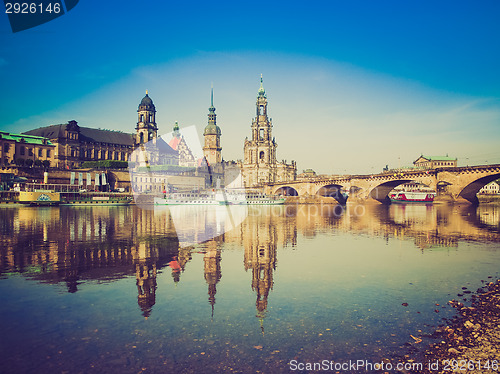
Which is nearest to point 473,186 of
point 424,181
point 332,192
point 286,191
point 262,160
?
point 424,181

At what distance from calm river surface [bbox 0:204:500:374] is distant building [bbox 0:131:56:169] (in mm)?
86877

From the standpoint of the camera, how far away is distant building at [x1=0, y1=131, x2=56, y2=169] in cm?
9575

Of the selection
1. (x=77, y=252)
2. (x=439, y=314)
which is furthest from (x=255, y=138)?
(x=439, y=314)

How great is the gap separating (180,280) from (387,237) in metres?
20.4

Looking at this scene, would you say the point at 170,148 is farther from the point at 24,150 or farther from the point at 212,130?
the point at 24,150

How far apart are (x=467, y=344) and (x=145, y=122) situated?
139m

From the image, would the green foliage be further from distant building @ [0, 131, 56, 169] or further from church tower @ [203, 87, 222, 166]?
church tower @ [203, 87, 222, 166]

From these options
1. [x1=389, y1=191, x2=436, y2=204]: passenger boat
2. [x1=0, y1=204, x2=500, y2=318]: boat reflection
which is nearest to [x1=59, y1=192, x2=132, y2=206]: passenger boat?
[x1=0, y1=204, x2=500, y2=318]: boat reflection

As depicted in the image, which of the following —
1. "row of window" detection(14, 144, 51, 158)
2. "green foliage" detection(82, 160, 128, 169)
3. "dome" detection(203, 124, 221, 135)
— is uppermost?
"dome" detection(203, 124, 221, 135)

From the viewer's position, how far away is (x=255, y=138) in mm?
139875

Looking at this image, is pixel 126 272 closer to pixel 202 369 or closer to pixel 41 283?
pixel 41 283

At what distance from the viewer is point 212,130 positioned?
16075cm

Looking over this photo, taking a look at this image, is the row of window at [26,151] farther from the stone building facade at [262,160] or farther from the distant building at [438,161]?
the distant building at [438,161]

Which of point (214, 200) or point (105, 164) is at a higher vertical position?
point (105, 164)
